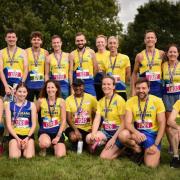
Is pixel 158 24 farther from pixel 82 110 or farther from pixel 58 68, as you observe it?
pixel 82 110

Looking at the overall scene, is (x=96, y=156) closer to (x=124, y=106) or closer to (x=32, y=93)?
(x=124, y=106)

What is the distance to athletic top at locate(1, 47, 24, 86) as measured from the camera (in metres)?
6.85

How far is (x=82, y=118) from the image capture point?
20.7 ft

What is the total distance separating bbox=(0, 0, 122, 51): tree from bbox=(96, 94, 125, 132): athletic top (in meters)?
18.7

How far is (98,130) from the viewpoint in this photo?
618 cm

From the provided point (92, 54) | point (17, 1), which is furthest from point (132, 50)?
point (92, 54)

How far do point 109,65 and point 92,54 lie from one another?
40cm

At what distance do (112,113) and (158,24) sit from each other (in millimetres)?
33986

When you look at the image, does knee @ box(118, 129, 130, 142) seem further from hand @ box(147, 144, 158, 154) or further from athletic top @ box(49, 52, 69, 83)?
athletic top @ box(49, 52, 69, 83)

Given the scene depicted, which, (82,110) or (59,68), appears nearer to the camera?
(82,110)

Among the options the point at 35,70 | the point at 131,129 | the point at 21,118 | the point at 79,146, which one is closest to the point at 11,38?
the point at 35,70

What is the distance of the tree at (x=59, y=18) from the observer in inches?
963

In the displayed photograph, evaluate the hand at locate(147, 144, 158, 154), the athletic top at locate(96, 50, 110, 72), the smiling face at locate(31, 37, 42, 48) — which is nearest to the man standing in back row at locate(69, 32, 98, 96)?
the athletic top at locate(96, 50, 110, 72)

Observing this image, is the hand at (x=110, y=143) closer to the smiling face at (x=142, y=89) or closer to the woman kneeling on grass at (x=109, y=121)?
the woman kneeling on grass at (x=109, y=121)
